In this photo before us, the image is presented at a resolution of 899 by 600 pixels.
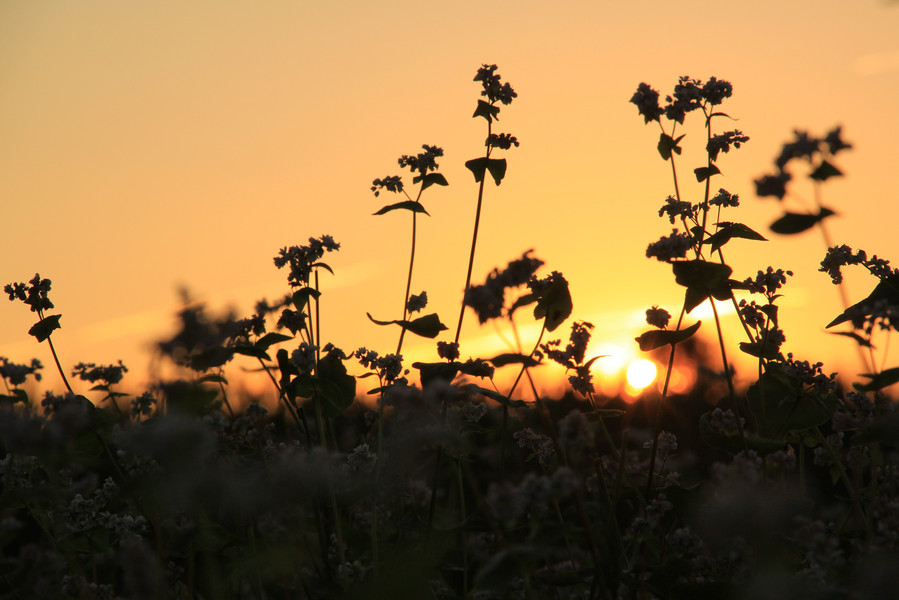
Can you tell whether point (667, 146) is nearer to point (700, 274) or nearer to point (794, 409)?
point (700, 274)

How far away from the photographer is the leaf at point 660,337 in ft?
16.3

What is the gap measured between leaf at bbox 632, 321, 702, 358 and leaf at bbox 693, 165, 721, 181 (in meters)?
1.44

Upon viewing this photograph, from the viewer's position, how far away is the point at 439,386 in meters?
4.78

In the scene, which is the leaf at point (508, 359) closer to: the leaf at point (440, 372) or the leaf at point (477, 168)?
the leaf at point (440, 372)

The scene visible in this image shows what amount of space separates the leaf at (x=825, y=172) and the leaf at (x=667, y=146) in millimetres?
1619

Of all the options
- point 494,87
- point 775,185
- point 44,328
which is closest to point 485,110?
point 494,87

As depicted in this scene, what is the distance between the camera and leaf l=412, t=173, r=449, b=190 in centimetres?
→ 717

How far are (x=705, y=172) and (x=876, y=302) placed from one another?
1697mm

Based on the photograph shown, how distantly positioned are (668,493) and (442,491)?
17.7 feet

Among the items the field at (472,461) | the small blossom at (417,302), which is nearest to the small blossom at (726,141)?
the field at (472,461)

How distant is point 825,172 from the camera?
4047 millimetres

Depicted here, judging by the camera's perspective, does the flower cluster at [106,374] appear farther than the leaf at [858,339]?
Yes

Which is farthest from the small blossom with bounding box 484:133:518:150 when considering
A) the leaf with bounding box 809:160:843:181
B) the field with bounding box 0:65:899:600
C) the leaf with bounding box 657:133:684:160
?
the leaf with bounding box 809:160:843:181

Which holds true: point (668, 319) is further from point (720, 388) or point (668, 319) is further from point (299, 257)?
point (720, 388)
